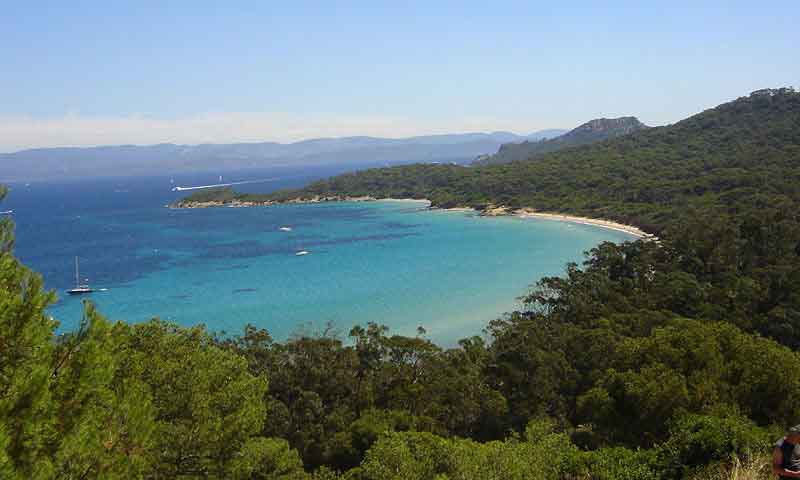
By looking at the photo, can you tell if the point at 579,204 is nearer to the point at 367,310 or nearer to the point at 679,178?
the point at 679,178

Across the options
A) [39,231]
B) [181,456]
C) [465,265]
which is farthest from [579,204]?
[39,231]

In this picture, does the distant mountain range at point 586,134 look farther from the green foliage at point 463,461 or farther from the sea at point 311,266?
the green foliage at point 463,461

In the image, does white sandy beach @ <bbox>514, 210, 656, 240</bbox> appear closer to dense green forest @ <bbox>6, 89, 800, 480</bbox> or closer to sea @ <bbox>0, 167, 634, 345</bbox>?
sea @ <bbox>0, 167, 634, 345</bbox>

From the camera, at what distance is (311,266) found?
43688 mm

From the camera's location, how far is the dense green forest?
5045 mm

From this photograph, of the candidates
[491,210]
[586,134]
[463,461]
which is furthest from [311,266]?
[586,134]

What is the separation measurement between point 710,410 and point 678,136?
94.7 metres

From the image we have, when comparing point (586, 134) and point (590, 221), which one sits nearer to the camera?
point (590, 221)

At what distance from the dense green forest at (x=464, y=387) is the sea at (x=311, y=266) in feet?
17.5

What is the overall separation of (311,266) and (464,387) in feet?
95.9

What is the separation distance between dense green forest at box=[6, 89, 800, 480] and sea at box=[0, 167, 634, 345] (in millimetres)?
5325

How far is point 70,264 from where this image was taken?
47531mm

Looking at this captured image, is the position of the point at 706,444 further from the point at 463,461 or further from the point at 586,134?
the point at 586,134

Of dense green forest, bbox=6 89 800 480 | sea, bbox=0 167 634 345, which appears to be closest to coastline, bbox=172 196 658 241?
sea, bbox=0 167 634 345
